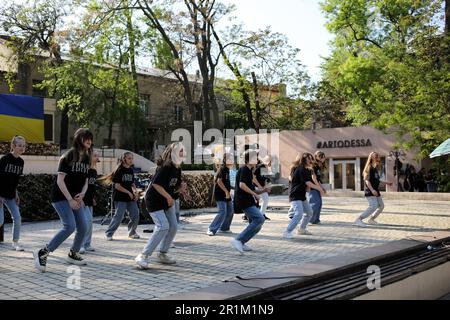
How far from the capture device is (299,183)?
9.72 meters

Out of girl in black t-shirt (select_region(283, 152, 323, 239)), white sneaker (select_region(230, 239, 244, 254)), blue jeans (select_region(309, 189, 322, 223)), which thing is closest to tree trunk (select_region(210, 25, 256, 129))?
blue jeans (select_region(309, 189, 322, 223))

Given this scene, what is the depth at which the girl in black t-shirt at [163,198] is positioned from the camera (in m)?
6.39

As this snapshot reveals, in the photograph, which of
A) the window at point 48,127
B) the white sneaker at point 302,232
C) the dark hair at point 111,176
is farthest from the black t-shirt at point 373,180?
the window at point 48,127

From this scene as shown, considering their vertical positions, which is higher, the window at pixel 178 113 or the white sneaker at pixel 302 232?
the window at pixel 178 113

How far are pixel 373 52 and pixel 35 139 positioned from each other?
22.3 m

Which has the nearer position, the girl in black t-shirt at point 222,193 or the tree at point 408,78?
the girl in black t-shirt at point 222,193

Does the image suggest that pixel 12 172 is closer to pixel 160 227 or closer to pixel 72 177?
pixel 72 177

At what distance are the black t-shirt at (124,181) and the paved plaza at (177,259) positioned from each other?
824 millimetres

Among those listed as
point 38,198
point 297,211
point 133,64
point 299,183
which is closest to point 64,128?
point 133,64

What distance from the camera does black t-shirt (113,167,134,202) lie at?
925 centimetres

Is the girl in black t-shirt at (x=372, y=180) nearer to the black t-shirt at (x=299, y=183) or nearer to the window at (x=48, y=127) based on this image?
the black t-shirt at (x=299, y=183)

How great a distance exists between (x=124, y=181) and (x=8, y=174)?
209 cm

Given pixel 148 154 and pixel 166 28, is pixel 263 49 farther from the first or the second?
pixel 148 154

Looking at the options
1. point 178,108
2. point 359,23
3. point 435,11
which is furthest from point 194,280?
point 178,108
